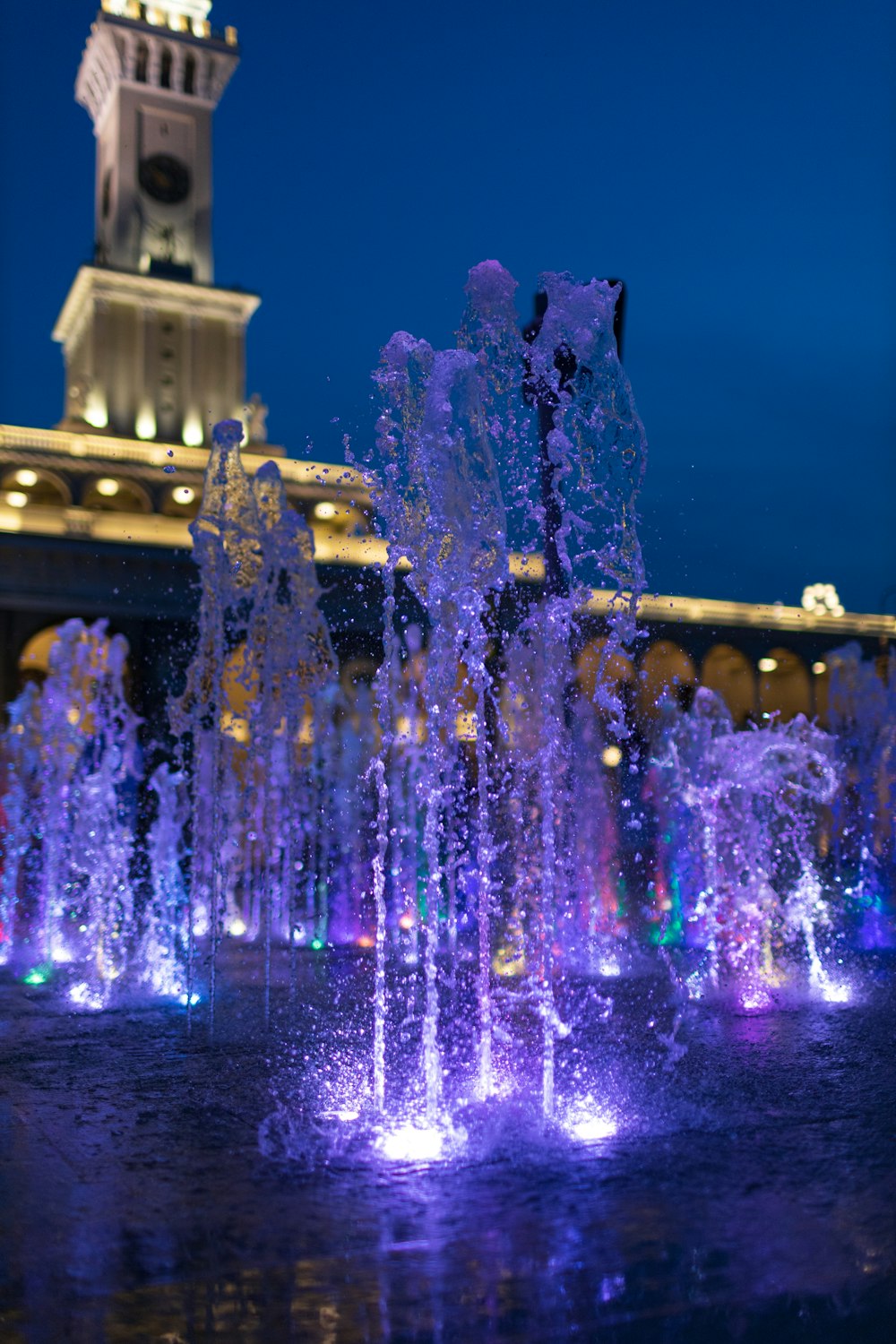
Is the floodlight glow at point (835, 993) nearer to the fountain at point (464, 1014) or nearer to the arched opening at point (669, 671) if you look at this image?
the fountain at point (464, 1014)

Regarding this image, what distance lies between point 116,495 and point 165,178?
1223 cm

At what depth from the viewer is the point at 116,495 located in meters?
33.9

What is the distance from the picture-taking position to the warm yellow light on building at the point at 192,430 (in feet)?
120

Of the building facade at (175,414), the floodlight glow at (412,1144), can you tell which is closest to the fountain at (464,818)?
the floodlight glow at (412,1144)

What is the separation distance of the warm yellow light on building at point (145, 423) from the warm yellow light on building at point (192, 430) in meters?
0.92

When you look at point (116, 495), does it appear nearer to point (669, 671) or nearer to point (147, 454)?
point (147, 454)

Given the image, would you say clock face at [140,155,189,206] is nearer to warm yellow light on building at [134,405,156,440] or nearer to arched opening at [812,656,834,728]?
warm yellow light on building at [134,405,156,440]

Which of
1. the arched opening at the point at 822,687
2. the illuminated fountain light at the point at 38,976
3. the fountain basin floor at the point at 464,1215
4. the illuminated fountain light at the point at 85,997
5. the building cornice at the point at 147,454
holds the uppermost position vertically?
the building cornice at the point at 147,454

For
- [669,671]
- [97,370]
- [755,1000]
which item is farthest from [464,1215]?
[97,370]

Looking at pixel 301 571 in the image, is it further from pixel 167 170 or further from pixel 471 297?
pixel 167 170

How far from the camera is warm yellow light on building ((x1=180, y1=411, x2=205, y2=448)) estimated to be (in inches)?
1439

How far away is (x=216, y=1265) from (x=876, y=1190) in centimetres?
173

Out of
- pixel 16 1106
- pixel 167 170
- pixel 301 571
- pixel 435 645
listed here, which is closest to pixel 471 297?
pixel 435 645

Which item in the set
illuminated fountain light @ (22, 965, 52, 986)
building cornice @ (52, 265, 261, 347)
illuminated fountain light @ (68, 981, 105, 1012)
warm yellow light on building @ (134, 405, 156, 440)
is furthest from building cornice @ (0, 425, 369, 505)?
illuminated fountain light @ (68, 981, 105, 1012)
